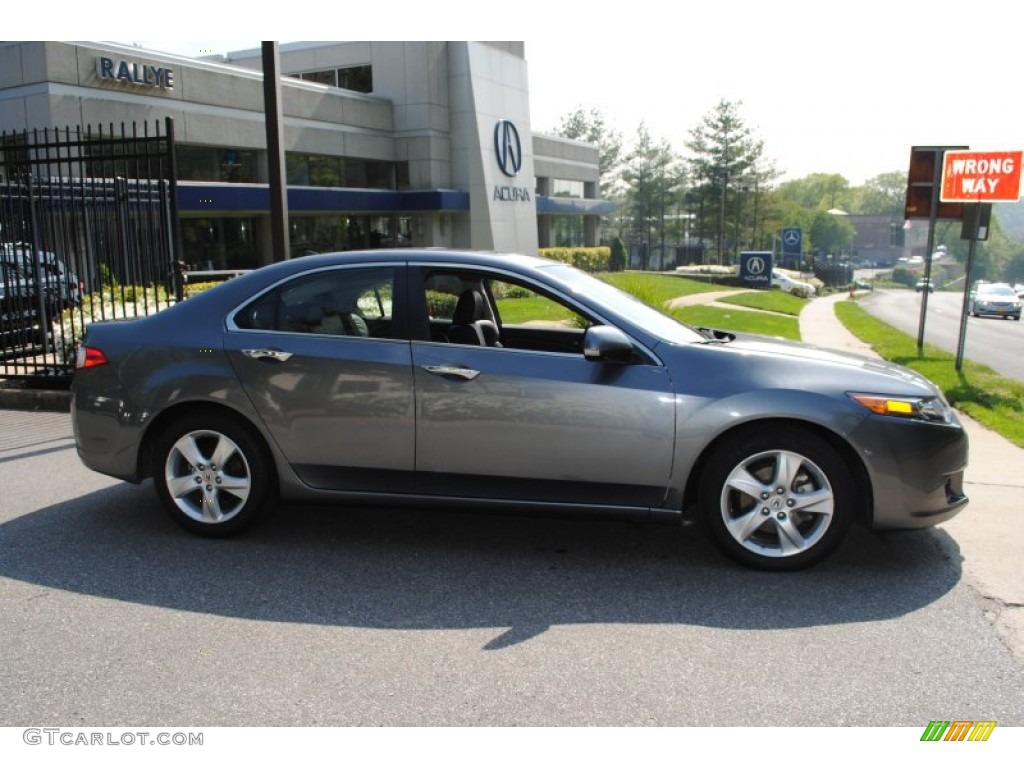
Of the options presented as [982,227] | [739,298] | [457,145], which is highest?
[457,145]

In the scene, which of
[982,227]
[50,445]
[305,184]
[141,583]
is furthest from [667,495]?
[305,184]

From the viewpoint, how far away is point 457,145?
35.8 metres

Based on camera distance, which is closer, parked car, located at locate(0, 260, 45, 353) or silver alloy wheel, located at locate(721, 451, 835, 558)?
silver alloy wheel, located at locate(721, 451, 835, 558)

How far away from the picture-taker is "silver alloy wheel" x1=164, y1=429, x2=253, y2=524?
5.07 m

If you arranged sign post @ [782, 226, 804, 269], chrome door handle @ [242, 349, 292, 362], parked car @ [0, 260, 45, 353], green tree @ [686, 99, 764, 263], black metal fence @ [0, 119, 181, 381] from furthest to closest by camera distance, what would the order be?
green tree @ [686, 99, 764, 263] → sign post @ [782, 226, 804, 269] → parked car @ [0, 260, 45, 353] → black metal fence @ [0, 119, 181, 381] → chrome door handle @ [242, 349, 292, 362]

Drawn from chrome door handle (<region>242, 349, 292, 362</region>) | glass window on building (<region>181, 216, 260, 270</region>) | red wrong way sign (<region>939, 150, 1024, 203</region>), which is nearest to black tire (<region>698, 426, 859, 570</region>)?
chrome door handle (<region>242, 349, 292, 362</region>)

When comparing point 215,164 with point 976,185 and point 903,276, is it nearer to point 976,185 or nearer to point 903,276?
point 976,185

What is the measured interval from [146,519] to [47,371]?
214 inches

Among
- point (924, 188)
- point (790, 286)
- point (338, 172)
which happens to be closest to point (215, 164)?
point (338, 172)

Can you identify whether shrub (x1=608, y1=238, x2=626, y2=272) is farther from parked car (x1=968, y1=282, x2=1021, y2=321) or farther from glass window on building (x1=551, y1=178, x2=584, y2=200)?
parked car (x1=968, y1=282, x2=1021, y2=321)

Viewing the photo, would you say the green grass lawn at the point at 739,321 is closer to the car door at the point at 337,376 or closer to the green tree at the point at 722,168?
the car door at the point at 337,376

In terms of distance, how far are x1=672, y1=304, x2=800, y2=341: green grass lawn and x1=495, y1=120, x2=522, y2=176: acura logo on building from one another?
1294 centimetres

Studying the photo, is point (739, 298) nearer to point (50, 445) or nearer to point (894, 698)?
point (50, 445)

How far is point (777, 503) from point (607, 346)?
3.76 feet
